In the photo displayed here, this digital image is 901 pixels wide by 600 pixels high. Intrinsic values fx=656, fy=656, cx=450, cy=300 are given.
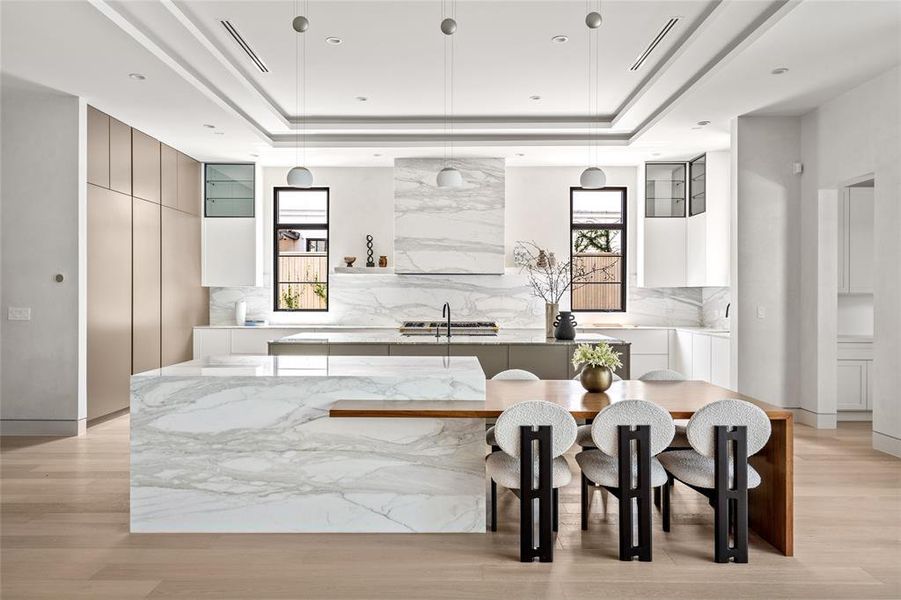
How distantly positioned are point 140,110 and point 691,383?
16.8ft

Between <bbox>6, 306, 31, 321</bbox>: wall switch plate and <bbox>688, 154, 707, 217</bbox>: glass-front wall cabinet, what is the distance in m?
6.94

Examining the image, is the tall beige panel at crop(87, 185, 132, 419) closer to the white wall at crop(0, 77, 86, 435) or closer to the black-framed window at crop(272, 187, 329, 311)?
the white wall at crop(0, 77, 86, 435)

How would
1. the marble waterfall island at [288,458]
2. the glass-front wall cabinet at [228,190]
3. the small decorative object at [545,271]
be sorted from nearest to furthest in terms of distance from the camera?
the marble waterfall island at [288,458], the small decorative object at [545,271], the glass-front wall cabinet at [228,190]

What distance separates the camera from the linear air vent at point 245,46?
4641mm

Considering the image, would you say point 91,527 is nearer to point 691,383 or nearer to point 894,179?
point 691,383

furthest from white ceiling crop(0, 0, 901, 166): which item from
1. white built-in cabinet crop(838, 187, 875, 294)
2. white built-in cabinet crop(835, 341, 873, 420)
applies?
white built-in cabinet crop(835, 341, 873, 420)

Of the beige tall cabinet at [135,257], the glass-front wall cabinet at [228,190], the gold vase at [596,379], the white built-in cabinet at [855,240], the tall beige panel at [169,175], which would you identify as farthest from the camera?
the glass-front wall cabinet at [228,190]

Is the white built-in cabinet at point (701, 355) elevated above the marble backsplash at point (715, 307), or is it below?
below

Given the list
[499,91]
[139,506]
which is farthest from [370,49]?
[139,506]

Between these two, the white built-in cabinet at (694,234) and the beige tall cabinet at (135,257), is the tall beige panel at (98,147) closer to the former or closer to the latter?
the beige tall cabinet at (135,257)

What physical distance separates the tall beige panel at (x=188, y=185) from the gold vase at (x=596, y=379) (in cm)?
580

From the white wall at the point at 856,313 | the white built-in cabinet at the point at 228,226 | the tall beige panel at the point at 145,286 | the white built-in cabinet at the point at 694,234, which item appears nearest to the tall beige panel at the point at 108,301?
the tall beige panel at the point at 145,286

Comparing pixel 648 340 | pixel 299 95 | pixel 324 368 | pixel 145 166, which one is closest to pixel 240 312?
pixel 145 166

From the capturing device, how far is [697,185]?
7.96 metres
